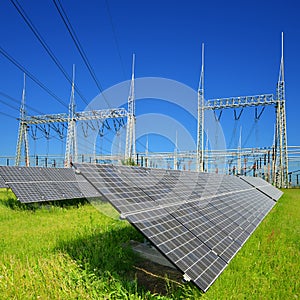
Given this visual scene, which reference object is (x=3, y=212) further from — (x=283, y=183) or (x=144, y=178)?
(x=283, y=183)

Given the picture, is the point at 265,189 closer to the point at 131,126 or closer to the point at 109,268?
the point at 131,126

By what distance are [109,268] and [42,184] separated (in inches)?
296

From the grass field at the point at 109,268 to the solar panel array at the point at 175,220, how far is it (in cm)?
33

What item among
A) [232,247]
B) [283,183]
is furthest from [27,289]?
[283,183]

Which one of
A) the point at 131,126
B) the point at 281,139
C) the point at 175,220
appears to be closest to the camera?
the point at 175,220

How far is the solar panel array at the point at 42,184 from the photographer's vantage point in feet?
Result: 29.7

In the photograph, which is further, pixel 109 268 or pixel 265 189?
pixel 265 189

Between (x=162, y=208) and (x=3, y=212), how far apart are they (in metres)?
7.08

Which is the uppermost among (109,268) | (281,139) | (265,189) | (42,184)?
(281,139)

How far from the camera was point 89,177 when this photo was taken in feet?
10.4

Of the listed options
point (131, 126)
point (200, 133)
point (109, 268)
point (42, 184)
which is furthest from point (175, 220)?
point (200, 133)

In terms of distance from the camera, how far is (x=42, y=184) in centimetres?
1043

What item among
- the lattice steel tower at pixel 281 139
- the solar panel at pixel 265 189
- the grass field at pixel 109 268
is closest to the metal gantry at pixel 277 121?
the lattice steel tower at pixel 281 139

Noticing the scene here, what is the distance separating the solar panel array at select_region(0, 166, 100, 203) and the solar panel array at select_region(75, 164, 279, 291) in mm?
4765
